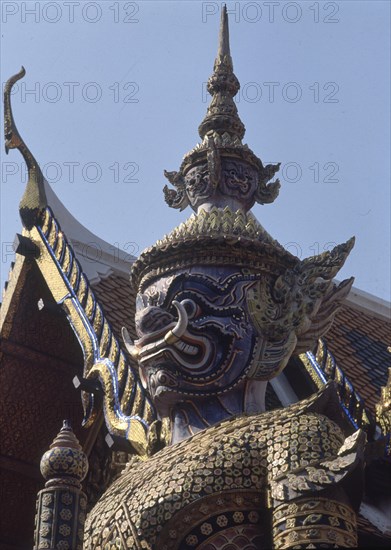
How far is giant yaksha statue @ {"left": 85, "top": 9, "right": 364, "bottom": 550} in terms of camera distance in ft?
16.9

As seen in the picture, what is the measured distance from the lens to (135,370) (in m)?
6.79

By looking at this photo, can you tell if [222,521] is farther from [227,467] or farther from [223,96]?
[223,96]

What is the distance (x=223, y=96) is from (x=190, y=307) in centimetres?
117

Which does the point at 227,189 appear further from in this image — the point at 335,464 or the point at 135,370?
the point at 335,464

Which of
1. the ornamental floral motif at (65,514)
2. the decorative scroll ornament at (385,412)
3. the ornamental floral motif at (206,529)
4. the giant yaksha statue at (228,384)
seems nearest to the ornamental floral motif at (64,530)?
the ornamental floral motif at (65,514)

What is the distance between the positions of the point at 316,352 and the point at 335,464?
6.50 ft

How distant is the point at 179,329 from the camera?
5652mm

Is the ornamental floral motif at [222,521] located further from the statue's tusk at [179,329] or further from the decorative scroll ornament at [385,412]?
the decorative scroll ornament at [385,412]

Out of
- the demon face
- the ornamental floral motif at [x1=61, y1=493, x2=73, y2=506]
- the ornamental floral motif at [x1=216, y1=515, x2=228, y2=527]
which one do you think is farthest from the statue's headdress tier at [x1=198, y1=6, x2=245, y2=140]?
the ornamental floral motif at [x1=61, y1=493, x2=73, y2=506]

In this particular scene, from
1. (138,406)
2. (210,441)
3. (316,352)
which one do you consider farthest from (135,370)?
(210,441)

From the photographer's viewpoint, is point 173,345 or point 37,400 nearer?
point 173,345

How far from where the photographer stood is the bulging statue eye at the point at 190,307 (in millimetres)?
5755

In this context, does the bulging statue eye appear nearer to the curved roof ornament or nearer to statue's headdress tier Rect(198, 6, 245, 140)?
statue's headdress tier Rect(198, 6, 245, 140)

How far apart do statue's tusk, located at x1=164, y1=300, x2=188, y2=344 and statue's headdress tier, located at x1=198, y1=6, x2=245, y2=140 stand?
1.04 metres
